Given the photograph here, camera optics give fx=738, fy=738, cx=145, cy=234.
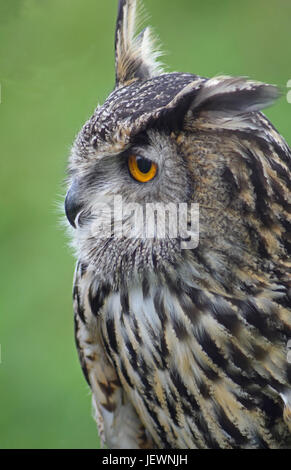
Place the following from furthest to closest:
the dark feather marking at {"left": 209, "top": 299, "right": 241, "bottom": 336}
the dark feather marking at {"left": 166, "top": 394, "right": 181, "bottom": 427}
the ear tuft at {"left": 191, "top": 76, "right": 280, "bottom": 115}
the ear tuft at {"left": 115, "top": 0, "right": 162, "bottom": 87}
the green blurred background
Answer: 1. the green blurred background
2. the ear tuft at {"left": 115, "top": 0, "right": 162, "bottom": 87}
3. the dark feather marking at {"left": 166, "top": 394, "right": 181, "bottom": 427}
4. the dark feather marking at {"left": 209, "top": 299, "right": 241, "bottom": 336}
5. the ear tuft at {"left": 191, "top": 76, "right": 280, "bottom": 115}

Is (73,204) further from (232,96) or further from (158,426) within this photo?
(158,426)

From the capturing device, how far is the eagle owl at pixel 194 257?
159cm

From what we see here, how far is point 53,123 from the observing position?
14.0 feet

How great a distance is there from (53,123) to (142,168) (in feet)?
8.87

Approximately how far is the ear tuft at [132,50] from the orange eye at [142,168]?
0.33 meters

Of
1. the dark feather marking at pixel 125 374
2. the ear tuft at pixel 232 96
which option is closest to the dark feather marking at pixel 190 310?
the dark feather marking at pixel 125 374

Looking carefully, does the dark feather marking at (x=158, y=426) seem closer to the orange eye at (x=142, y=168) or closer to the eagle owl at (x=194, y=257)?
the eagle owl at (x=194, y=257)

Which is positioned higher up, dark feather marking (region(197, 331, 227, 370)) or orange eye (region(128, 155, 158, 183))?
orange eye (region(128, 155, 158, 183))

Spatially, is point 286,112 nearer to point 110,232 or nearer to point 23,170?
point 23,170

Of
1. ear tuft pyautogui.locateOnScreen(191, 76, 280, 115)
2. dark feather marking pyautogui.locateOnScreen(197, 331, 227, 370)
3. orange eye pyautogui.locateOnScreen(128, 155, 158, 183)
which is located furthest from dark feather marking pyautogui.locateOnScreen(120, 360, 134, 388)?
ear tuft pyautogui.locateOnScreen(191, 76, 280, 115)

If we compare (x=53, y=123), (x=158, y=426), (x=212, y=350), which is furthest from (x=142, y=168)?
(x=53, y=123)

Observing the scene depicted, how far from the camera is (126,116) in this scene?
5.38 feet

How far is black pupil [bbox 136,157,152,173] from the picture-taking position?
163 cm

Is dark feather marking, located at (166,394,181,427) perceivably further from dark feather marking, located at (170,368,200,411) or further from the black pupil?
the black pupil
